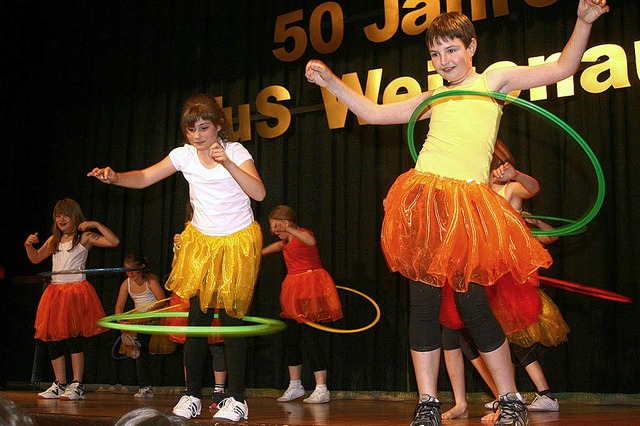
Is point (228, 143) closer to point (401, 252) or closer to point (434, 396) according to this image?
point (401, 252)

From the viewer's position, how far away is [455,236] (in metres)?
2.53

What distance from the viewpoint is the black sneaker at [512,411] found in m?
2.46

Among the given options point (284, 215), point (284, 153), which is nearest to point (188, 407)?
point (284, 215)

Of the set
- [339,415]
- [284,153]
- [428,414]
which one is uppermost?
[284,153]

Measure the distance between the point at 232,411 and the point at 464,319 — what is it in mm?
1141

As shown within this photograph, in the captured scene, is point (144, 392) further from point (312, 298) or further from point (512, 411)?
point (512, 411)

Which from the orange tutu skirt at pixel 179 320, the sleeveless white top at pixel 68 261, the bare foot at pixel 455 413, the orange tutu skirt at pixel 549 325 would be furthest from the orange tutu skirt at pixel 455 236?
the sleeveless white top at pixel 68 261

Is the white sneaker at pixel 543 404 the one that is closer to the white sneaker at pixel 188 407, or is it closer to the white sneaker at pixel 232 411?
the white sneaker at pixel 232 411

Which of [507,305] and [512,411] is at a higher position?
[507,305]

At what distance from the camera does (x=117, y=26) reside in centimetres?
788

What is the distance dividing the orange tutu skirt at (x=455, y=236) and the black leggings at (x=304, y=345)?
2.83m

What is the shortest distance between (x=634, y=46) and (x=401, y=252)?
325cm

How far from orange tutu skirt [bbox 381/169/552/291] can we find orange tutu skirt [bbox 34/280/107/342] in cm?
361

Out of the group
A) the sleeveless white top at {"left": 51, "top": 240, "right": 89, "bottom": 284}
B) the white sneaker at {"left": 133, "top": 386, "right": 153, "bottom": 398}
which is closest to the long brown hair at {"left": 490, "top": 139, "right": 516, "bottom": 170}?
the sleeveless white top at {"left": 51, "top": 240, "right": 89, "bottom": 284}
